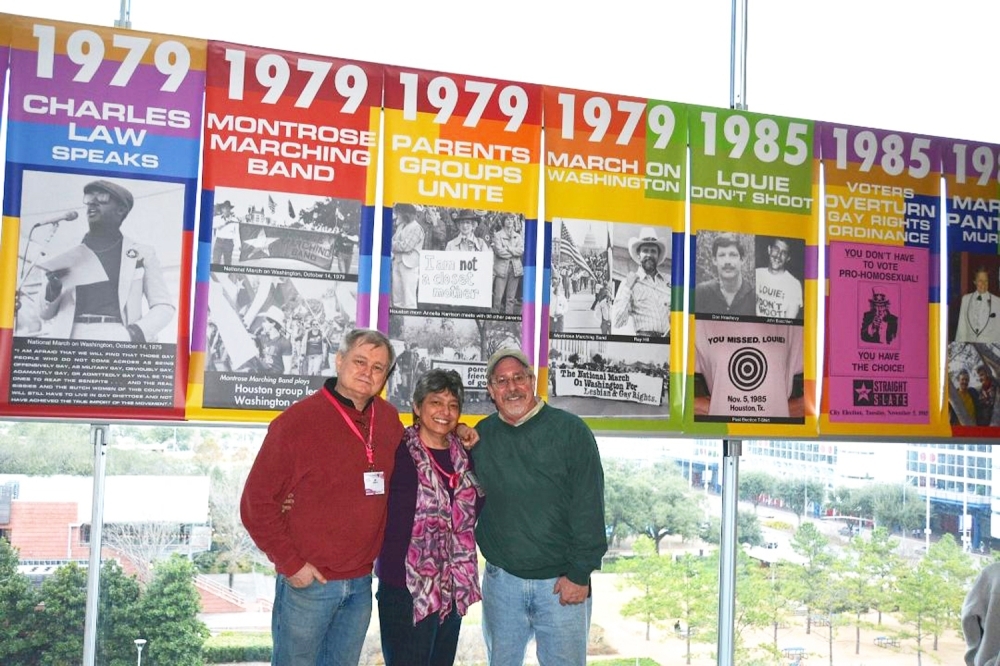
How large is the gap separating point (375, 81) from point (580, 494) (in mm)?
2043

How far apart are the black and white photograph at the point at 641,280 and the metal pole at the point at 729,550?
2.38 ft

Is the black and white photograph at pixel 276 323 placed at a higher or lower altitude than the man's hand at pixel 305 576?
higher

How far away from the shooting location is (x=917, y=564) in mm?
4430

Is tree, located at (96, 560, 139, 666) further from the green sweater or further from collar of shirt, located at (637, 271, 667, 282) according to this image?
collar of shirt, located at (637, 271, 667, 282)

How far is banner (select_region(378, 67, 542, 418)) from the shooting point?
3637 millimetres

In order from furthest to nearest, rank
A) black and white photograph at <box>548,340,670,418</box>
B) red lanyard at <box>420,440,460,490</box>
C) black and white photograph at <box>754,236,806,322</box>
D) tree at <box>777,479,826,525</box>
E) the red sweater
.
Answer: tree at <box>777,479,826,525</box>, black and white photograph at <box>754,236,806,322</box>, black and white photograph at <box>548,340,670,418</box>, red lanyard at <box>420,440,460,490</box>, the red sweater

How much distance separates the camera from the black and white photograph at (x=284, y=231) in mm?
3438

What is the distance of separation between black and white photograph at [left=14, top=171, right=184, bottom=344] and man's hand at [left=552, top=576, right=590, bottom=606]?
6.05 ft

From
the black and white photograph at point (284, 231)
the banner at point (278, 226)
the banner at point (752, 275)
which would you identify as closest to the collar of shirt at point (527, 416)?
the banner at point (278, 226)

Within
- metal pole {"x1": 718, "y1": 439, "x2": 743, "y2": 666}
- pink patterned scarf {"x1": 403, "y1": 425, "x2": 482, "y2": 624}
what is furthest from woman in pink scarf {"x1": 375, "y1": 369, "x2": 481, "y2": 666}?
metal pole {"x1": 718, "y1": 439, "x2": 743, "y2": 666}

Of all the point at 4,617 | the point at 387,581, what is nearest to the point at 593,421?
the point at 387,581

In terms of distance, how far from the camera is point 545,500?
2.87 meters

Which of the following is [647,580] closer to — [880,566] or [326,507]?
[880,566]

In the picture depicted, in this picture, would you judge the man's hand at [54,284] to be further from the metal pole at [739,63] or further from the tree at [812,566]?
the tree at [812,566]
